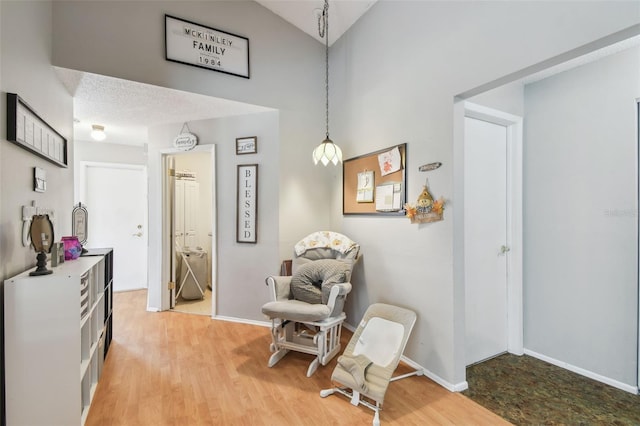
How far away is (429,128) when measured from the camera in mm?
2281

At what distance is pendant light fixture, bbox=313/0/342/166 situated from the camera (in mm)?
2824

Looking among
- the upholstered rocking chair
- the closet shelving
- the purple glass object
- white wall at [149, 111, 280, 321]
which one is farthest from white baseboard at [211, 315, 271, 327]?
the closet shelving

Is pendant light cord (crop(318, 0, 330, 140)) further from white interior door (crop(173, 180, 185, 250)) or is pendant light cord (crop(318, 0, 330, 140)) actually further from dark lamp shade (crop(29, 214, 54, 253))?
white interior door (crop(173, 180, 185, 250))

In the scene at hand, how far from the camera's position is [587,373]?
89.7 inches

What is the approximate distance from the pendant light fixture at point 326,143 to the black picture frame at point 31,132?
202 cm

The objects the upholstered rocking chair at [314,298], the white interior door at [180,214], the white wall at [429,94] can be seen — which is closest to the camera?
the white wall at [429,94]

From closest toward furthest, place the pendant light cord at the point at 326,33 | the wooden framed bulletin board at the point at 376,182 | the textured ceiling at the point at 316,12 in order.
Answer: the wooden framed bulletin board at the point at 376,182, the textured ceiling at the point at 316,12, the pendant light cord at the point at 326,33

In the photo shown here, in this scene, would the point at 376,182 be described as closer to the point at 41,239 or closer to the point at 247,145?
the point at 247,145

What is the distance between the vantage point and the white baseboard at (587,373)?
2.08 metres

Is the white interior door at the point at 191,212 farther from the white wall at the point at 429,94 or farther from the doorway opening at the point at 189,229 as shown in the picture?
the white wall at the point at 429,94

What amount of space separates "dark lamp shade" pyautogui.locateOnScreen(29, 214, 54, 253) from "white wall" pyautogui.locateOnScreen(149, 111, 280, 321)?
180 centimetres

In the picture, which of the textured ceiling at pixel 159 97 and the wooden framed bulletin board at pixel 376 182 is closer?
the wooden framed bulletin board at pixel 376 182

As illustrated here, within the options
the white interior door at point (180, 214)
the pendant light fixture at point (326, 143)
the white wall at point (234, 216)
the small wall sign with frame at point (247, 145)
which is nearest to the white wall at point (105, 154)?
the white interior door at point (180, 214)

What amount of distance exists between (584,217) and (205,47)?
11.9 feet
